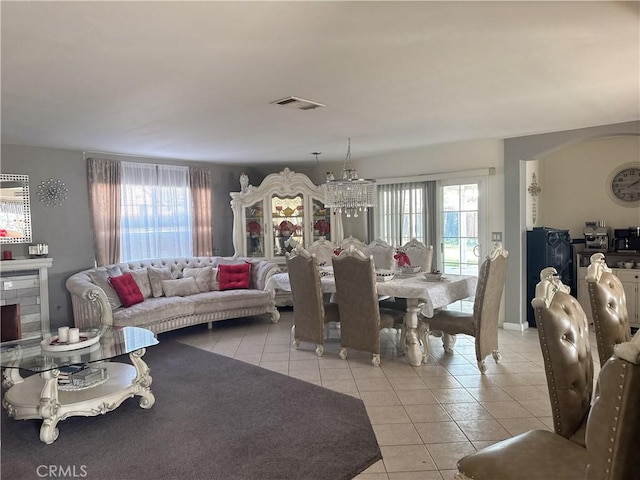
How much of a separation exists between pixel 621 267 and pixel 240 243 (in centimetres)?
512

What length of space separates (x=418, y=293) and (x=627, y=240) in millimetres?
3281

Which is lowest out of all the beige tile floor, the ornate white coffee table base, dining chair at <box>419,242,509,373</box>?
the beige tile floor

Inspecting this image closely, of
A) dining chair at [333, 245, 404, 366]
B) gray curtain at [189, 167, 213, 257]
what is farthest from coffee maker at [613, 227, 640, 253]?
gray curtain at [189, 167, 213, 257]

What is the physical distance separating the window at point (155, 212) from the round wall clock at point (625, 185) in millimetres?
5872

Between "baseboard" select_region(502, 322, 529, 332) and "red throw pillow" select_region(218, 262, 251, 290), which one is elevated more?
"red throw pillow" select_region(218, 262, 251, 290)

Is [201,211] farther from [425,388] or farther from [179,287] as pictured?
[425,388]

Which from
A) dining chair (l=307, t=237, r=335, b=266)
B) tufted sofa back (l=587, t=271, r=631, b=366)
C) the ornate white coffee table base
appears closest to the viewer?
tufted sofa back (l=587, t=271, r=631, b=366)

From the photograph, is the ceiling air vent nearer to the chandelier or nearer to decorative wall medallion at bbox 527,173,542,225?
the chandelier

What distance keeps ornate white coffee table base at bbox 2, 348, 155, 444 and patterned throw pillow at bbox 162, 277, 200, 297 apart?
6.88ft

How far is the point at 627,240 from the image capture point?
546 centimetres

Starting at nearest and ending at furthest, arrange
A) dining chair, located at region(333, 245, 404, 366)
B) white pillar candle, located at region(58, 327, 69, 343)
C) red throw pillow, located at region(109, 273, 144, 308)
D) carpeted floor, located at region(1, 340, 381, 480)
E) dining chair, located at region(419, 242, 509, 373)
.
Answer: carpeted floor, located at region(1, 340, 381, 480) < white pillar candle, located at region(58, 327, 69, 343) < dining chair, located at region(419, 242, 509, 373) < dining chair, located at region(333, 245, 404, 366) < red throw pillow, located at region(109, 273, 144, 308)

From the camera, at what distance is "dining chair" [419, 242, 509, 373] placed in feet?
12.7

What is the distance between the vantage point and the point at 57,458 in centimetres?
265

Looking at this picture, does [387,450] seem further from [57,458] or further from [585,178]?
[585,178]
